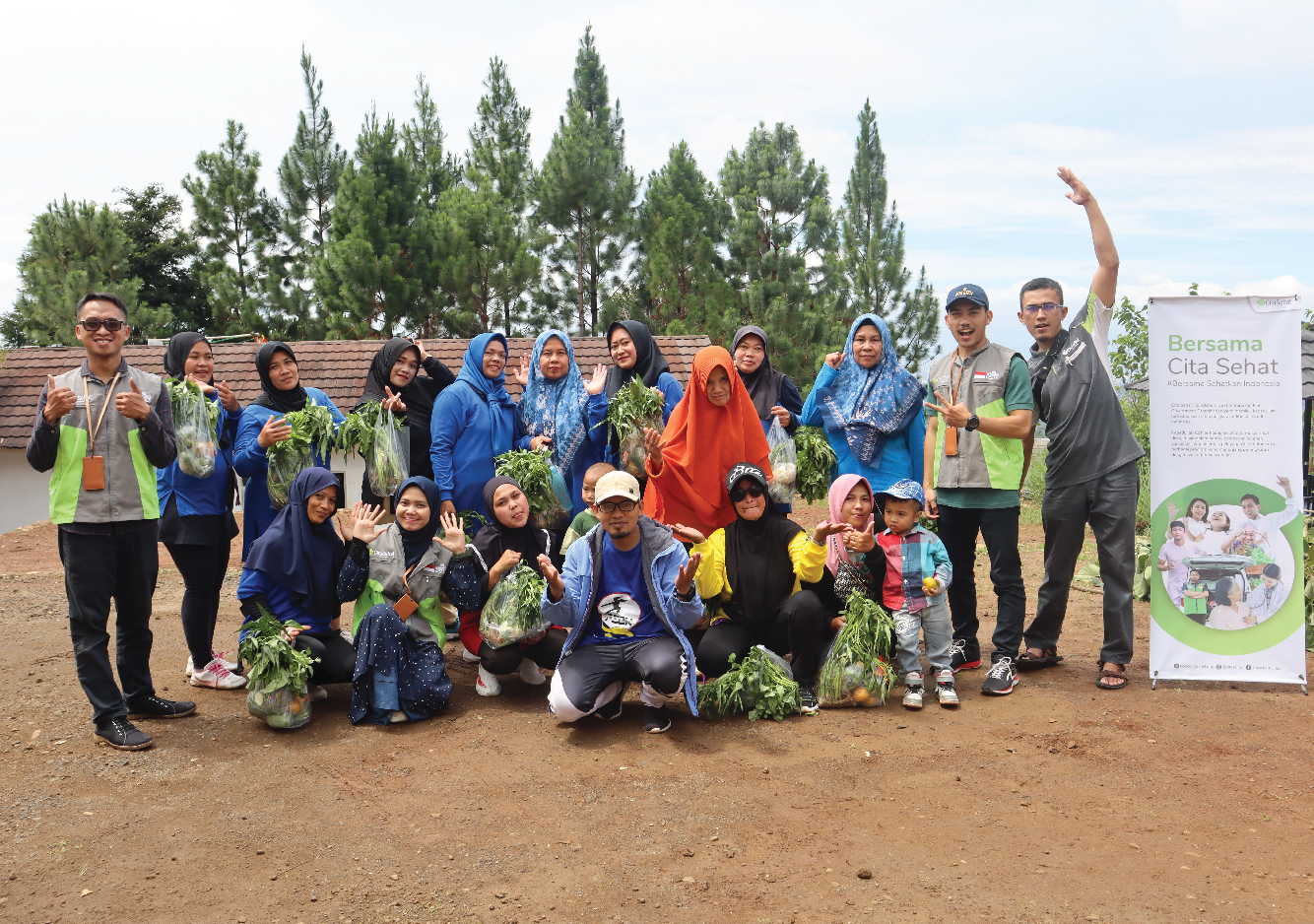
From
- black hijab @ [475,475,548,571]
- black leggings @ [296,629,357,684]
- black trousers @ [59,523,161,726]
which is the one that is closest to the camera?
black trousers @ [59,523,161,726]

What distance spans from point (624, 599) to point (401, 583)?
124 centimetres

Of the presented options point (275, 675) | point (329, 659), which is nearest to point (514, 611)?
point (329, 659)

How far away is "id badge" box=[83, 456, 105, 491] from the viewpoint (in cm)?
440

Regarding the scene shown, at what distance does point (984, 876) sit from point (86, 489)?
425cm

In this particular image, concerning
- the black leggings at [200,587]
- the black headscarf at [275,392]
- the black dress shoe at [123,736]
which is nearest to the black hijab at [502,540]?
the black headscarf at [275,392]

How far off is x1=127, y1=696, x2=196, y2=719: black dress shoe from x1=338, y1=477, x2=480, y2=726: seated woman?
0.89 metres

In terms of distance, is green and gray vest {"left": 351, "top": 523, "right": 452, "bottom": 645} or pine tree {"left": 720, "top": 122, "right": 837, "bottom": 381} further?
pine tree {"left": 720, "top": 122, "right": 837, "bottom": 381}

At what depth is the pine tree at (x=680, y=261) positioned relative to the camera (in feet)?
75.6

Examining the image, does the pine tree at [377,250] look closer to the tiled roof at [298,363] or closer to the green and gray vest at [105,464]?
the tiled roof at [298,363]

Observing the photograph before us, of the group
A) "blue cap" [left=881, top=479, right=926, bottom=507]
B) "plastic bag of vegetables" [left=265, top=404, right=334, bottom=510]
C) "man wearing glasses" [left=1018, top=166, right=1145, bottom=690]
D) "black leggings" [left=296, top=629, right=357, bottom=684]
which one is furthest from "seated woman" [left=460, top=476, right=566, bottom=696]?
"man wearing glasses" [left=1018, top=166, right=1145, bottom=690]

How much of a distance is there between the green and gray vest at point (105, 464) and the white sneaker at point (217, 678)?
1.31m

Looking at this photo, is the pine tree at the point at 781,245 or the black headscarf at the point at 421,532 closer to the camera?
the black headscarf at the point at 421,532

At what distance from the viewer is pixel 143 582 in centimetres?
464

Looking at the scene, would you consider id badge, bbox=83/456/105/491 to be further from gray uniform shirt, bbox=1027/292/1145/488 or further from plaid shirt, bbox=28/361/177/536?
gray uniform shirt, bbox=1027/292/1145/488
